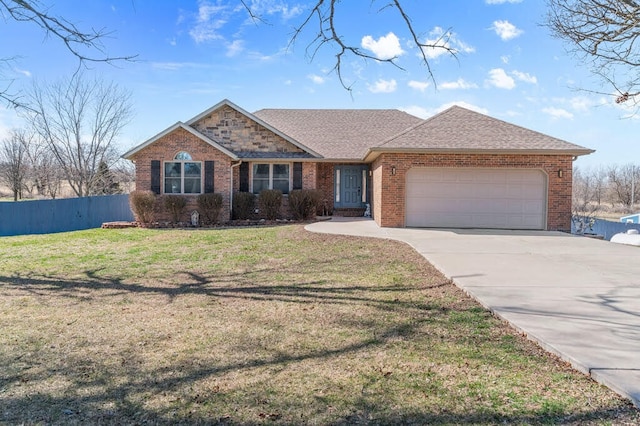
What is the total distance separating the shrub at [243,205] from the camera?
17.0 m

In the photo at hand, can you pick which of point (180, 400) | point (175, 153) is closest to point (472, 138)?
point (175, 153)

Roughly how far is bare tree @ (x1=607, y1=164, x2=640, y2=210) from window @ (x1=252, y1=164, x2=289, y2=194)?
31.0 meters

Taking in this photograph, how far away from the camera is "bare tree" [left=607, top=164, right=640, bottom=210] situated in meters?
35.8

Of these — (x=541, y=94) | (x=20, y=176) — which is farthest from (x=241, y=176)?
(x=20, y=176)

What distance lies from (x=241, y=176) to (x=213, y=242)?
6.37m

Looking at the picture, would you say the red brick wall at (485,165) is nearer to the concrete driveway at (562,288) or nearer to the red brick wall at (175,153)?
the concrete driveway at (562,288)

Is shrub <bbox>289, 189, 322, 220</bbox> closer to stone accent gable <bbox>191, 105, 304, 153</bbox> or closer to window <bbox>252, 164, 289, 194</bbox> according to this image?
window <bbox>252, 164, 289, 194</bbox>

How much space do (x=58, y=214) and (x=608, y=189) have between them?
4348cm

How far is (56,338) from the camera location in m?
4.66

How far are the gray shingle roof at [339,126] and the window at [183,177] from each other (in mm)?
5390

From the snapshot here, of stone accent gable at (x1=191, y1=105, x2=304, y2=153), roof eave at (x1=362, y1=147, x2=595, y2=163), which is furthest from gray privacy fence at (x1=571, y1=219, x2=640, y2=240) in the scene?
stone accent gable at (x1=191, y1=105, x2=304, y2=153)

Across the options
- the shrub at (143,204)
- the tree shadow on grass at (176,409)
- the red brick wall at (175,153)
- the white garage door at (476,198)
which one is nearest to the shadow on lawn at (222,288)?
the tree shadow on grass at (176,409)

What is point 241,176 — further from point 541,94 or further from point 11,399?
point 11,399

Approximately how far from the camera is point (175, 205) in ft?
53.4
